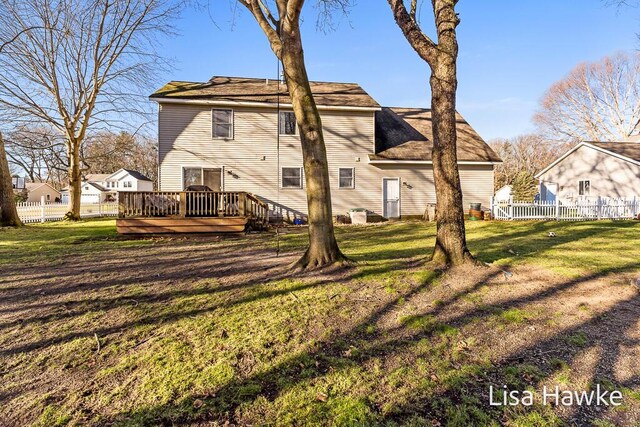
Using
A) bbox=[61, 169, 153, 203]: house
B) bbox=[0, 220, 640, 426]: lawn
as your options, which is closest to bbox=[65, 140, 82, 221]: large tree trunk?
bbox=[0, 220, 640, 426]: lawn

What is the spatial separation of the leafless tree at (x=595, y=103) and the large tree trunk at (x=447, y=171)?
35738 millimetres

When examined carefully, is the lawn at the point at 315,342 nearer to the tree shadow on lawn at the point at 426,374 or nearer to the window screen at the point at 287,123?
the tree shadow on lawn at the point at 426,374

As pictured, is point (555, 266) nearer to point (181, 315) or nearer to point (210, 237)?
point (181, 315)

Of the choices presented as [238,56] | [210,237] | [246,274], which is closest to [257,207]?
[210,237]

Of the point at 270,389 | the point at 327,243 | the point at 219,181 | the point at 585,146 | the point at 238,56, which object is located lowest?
the point at 270,389

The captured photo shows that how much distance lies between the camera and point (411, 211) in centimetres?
1551

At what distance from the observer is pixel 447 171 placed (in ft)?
17.7

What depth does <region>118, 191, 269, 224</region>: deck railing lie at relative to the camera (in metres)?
10.1

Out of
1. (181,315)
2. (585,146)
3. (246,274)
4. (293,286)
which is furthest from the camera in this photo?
(585,146)

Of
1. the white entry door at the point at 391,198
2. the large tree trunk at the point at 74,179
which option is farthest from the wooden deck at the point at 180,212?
the large tree trunk at the point at 74,179

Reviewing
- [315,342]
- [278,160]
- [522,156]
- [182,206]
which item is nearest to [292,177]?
[278,160]

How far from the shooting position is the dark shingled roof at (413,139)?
1543cm

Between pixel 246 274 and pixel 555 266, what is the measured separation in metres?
5.28

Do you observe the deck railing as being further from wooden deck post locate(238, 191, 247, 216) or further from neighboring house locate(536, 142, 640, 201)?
neighboring house locate(536, 142, 640, 201)
